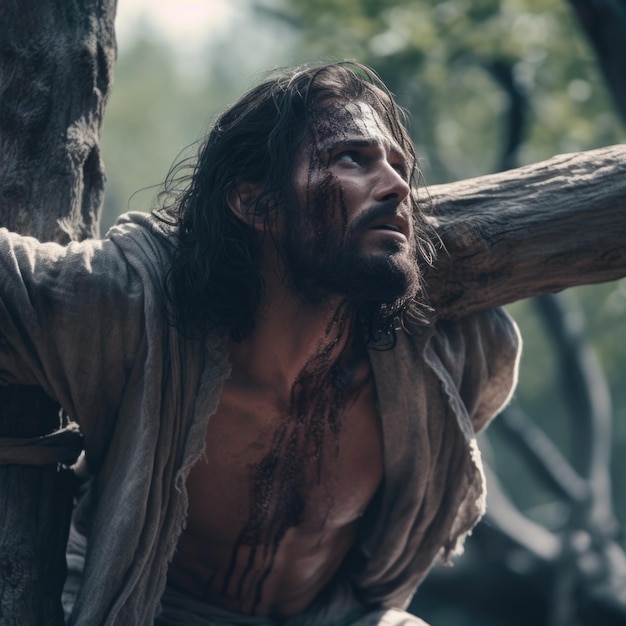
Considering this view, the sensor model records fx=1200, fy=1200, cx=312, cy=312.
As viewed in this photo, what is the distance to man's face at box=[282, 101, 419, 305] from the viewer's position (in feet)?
9.07

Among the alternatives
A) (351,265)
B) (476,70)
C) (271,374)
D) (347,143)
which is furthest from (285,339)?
(476,70)

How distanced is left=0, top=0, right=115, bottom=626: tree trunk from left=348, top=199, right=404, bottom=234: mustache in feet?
2.35

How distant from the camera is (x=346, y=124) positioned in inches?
113

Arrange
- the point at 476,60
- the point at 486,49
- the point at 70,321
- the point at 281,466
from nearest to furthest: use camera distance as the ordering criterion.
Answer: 1. the point at 70,321
2. the point at 281,466
3. the point at 486,49
4. the point at 476,60

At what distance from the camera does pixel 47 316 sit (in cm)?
262

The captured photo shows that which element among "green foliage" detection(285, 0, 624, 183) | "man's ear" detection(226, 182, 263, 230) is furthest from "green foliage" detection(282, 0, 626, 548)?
"man's ear" detection(226, 182, 263, 230)

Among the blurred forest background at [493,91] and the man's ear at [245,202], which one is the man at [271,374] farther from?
the blurred forest background at [493,91]

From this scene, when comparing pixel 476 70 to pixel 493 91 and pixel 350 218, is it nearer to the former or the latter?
pixel 493 91

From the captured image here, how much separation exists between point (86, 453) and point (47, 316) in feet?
1.33

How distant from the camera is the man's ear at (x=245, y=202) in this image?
2932mm

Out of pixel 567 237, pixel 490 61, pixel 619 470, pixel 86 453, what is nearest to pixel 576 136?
pixel 490 61

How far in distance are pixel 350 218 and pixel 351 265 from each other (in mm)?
114

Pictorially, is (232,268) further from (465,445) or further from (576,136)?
(576,136)

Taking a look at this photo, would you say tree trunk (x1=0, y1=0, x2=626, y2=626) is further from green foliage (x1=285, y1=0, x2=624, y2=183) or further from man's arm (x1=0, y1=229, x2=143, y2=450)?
green foliage (x1=285, y1=0, x2=624, y2=183)
